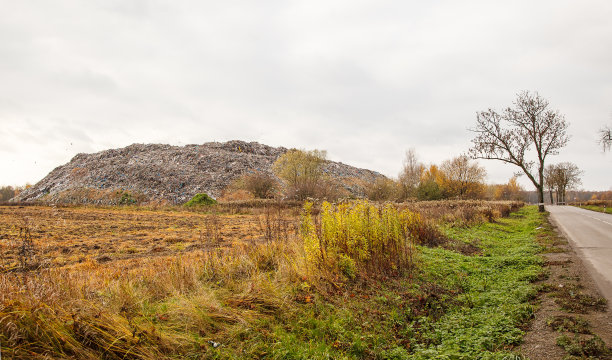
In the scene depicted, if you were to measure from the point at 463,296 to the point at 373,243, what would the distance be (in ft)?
6.59

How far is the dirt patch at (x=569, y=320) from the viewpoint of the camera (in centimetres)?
358

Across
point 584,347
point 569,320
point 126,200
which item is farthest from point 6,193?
point 584,347

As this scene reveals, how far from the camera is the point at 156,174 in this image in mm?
46344

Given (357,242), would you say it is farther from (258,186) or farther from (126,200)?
(126,200)

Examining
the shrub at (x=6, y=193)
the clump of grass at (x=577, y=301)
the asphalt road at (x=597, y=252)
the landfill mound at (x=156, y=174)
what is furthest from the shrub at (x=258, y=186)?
the shrub at (x=6, y=193)

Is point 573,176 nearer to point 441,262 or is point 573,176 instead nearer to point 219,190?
point 219,190

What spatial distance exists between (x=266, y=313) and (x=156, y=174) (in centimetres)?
4667

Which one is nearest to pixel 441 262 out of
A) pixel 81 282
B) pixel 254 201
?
pixel 81 282

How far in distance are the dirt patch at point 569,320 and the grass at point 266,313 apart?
226 millimetres

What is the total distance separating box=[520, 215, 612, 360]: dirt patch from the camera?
3585mm

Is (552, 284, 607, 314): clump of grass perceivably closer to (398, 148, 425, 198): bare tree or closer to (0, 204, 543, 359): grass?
(0, 204, 543, 359): grass

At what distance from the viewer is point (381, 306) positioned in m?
5.05

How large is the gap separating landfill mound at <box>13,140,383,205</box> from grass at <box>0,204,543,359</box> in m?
36.1

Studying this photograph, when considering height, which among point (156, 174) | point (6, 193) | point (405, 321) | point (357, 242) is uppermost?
point (156, 174)
